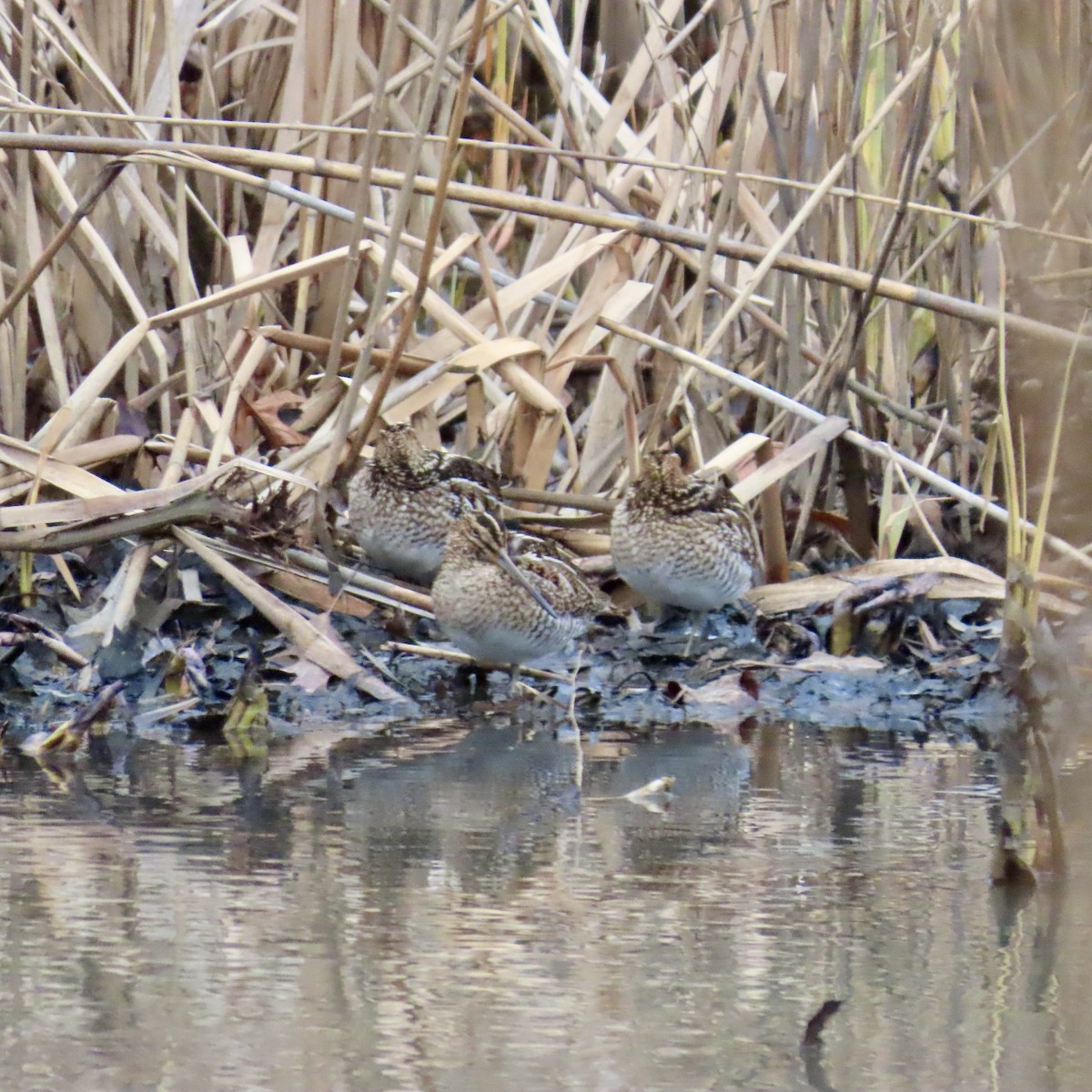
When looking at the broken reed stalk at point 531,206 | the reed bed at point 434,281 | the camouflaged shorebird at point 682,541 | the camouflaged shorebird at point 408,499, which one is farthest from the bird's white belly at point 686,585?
the broken reed stalk at point 531,206

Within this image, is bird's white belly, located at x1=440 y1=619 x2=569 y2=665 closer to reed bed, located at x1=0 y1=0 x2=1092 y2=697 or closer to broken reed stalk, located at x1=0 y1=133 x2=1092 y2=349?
reed bed, located at x1=0 y1=0 x2=1092 y2=697

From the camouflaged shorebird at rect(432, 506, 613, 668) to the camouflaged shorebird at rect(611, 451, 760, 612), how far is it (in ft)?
0.54

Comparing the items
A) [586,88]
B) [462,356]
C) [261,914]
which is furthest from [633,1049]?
[586,88]

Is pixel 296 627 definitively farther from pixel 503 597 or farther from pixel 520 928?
pixel 520 928

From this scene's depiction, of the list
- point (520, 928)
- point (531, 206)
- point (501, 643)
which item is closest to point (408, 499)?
point (501, 643)

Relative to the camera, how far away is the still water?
1.92 m

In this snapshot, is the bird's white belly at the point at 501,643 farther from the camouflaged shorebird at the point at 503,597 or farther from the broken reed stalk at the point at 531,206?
the broken reed stalk at the point at 531,206

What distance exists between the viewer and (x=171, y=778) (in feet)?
11.5

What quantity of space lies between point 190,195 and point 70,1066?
13.5 feet

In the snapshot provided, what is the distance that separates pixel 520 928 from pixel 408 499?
9.19 feet

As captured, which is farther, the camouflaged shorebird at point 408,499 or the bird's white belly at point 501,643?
the camouflaged shorebird at point 408,499

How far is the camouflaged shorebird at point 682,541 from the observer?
4.95 meters

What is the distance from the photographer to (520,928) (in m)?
2.49

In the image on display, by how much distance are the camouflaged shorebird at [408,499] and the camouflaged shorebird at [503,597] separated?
0.22 meters
